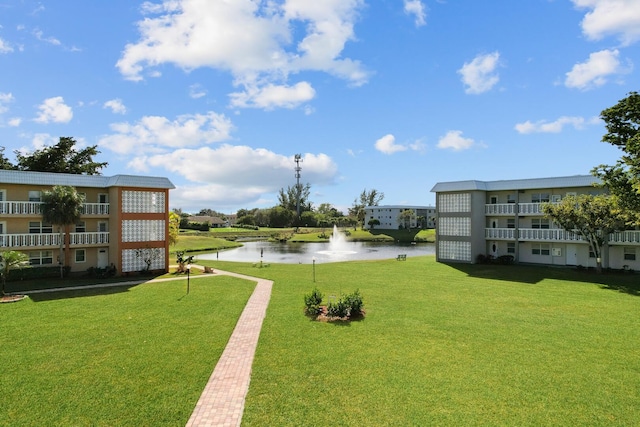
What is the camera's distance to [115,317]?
1645cm

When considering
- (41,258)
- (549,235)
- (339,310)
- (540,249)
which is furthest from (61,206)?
(540,249)

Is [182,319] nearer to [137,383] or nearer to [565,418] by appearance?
[137,383]

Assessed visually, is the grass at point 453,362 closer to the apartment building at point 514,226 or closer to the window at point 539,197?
the apartment building at point 514,226

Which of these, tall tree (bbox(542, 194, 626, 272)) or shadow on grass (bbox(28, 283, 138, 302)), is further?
tall tree (bbox(542, 194, 626, 272))

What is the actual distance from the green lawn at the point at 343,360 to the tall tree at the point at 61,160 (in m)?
30.1

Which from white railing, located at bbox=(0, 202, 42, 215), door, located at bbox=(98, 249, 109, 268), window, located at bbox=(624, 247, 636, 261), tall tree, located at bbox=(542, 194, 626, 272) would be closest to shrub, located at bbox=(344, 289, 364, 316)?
tall tree, located at bbox=(542, 194, 626, 272)

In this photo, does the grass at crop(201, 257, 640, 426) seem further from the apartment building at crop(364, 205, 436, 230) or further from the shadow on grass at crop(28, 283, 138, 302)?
the apartment building at crop(364, 205, 436, 230)

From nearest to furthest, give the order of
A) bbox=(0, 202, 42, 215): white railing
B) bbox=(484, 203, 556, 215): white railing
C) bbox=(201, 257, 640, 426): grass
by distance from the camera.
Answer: bbox=(201, 257, 640, 426): grass, bbox=(0, 202, 42, 215): white railing, bbox=(484, 203, 556, 215): white railing

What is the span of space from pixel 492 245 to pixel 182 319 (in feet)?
102

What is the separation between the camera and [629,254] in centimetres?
2970

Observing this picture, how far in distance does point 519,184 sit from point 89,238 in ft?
120

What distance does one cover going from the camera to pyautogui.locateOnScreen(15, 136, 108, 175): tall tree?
43000 millimetres

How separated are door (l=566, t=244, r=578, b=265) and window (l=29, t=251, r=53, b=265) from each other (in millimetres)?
42320

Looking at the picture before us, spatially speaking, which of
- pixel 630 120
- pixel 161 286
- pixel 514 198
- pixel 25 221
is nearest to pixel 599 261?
pixel 514 198
